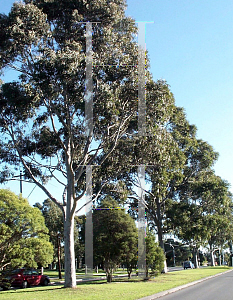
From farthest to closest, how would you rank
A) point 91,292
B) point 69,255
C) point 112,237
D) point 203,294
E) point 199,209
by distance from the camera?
point 199,209
point 112,237
point 69,255
point 91,292
point 203,294

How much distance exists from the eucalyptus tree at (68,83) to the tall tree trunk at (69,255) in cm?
5

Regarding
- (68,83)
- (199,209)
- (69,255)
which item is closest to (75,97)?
(68,83)

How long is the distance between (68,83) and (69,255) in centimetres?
977

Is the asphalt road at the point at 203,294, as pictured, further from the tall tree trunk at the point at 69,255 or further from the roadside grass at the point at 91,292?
the tall tree trunk at the point at 69,255

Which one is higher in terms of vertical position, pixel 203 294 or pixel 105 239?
pixel 105 239

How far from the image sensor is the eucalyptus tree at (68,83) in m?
18.3

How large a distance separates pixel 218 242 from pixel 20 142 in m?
57.9

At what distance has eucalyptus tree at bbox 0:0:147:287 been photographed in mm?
18266

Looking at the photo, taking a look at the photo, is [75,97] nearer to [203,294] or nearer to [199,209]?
[203,294]

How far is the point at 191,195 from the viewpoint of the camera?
39.1 m

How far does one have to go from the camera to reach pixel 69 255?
2058cm

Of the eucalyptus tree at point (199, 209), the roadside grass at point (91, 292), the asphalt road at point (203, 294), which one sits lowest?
the asphalt road at point (203, 294)

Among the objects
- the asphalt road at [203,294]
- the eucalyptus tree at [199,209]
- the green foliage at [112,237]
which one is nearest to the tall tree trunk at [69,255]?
the green foliage at [112,237]

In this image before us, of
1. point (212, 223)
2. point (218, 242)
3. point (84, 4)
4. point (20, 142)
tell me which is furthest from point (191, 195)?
point (218, 242)
